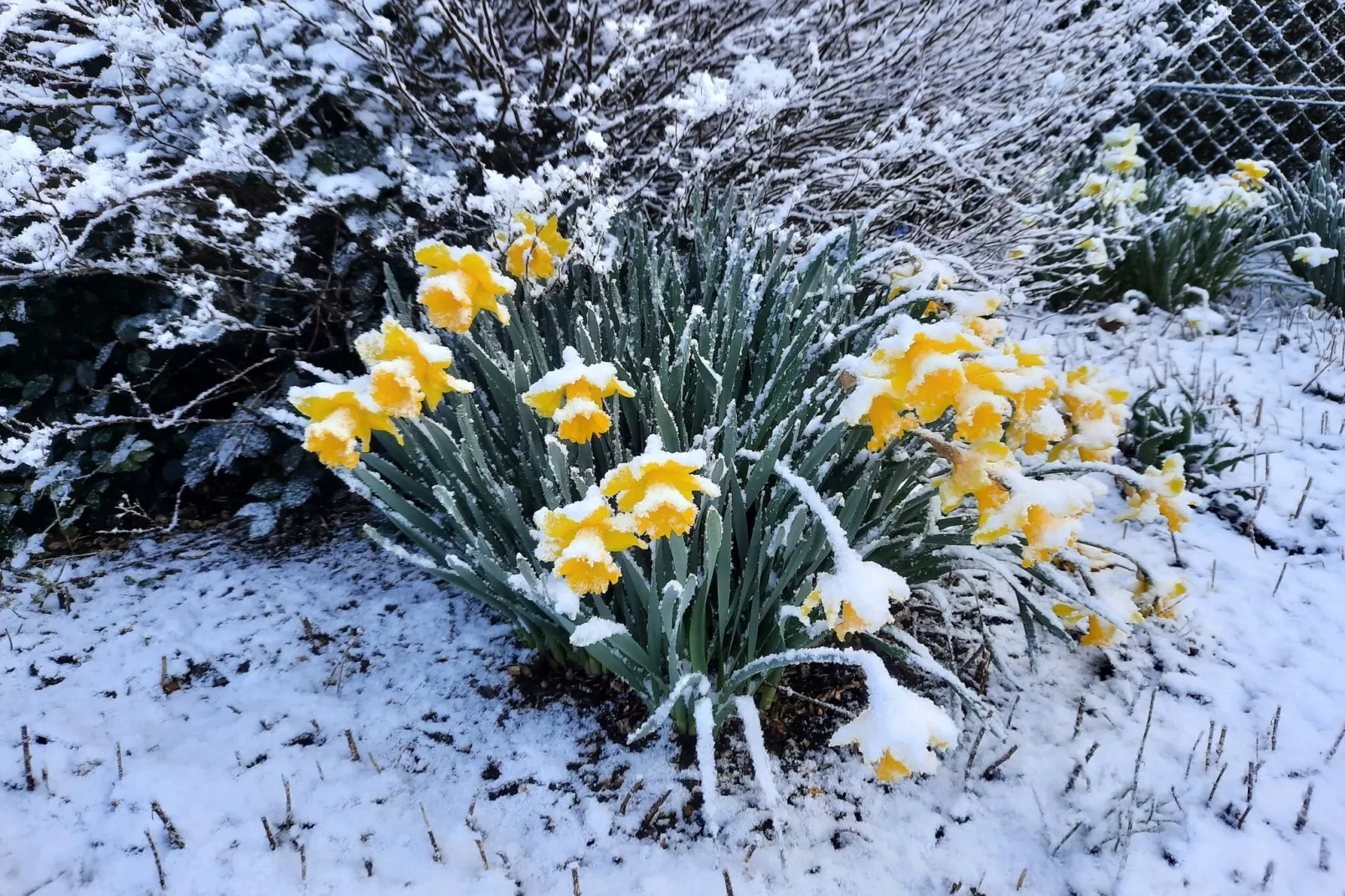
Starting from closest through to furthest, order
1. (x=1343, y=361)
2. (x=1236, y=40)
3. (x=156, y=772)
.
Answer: (x=156, y=772) → (x=1343, y=361) → (x=1236, y=40)

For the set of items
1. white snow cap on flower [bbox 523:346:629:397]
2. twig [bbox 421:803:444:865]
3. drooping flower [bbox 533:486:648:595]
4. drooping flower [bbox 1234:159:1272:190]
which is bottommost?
twig [bbox 421:803:444:865]

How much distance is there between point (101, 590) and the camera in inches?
77.3

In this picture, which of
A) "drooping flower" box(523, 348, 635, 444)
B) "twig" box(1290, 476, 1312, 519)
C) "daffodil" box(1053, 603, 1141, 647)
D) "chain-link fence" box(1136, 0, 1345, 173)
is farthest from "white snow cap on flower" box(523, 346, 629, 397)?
"chain-link fence" box(1136, 0, 1345, 173)

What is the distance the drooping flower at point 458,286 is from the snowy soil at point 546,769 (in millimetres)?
784

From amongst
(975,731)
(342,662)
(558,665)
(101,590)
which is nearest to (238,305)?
(101,590)

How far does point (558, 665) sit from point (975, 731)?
2.79 ft

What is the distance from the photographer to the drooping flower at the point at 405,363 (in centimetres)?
116

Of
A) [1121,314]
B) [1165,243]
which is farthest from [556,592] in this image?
[1165,243]

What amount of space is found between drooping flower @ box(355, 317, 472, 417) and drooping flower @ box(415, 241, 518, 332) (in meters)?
0.06

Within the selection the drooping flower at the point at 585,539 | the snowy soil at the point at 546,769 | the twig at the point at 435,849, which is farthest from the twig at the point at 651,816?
the drooping flower at the point at 585,539

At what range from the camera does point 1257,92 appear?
184 inches

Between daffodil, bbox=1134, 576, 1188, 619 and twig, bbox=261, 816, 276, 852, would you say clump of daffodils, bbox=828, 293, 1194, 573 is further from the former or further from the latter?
twig, bbox=261, 816, 276, 852

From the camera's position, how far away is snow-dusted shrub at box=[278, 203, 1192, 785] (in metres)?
1.12

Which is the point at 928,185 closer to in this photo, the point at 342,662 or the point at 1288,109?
the point at 342,662
